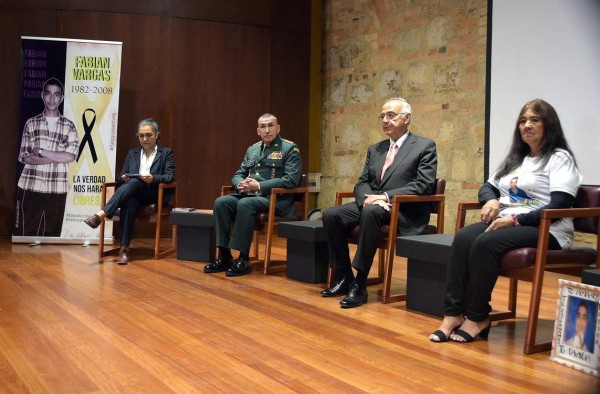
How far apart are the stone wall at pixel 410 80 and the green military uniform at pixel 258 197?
1775mm

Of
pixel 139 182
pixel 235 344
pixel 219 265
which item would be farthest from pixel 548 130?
pixel 139 182

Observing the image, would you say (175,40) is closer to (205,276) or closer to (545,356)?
(205,276)

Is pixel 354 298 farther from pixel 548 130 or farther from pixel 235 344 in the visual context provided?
pixel 548 130

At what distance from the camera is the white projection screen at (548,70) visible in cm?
497

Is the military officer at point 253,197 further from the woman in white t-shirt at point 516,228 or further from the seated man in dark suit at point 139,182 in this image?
the woman in white t-shirt at point 516,228

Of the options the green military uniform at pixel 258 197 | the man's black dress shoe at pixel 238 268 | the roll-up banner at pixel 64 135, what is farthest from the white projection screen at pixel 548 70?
the roll-up banner at pixel 64 135

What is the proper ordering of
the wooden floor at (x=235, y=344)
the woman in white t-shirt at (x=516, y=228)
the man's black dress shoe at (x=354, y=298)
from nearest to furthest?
1. the wooden floor at (x=235, y=344)
2. the woman in white t-shirt at (x=516, y=228)
3. the man's black dress shoe at (x=354, y=298)

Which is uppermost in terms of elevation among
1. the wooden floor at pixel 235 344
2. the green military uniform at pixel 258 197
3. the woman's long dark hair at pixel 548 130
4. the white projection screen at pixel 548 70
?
the white projection screen at pixel 548 70

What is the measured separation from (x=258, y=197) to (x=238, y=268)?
0.52 metres

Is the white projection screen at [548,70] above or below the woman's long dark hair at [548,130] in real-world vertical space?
above

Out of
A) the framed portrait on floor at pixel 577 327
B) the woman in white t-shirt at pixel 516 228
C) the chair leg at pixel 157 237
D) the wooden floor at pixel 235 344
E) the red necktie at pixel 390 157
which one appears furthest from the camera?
the chair leg at pixel 157 237

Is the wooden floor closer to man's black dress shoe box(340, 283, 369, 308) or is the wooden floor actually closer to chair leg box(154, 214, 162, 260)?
man's black dress shoe box(340, 283, 369, 308)

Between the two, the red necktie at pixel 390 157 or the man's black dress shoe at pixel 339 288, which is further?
the red necktie at pixel 390 157

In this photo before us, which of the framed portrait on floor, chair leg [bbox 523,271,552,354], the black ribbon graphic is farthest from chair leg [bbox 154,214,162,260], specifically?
the framed portrait on floor
